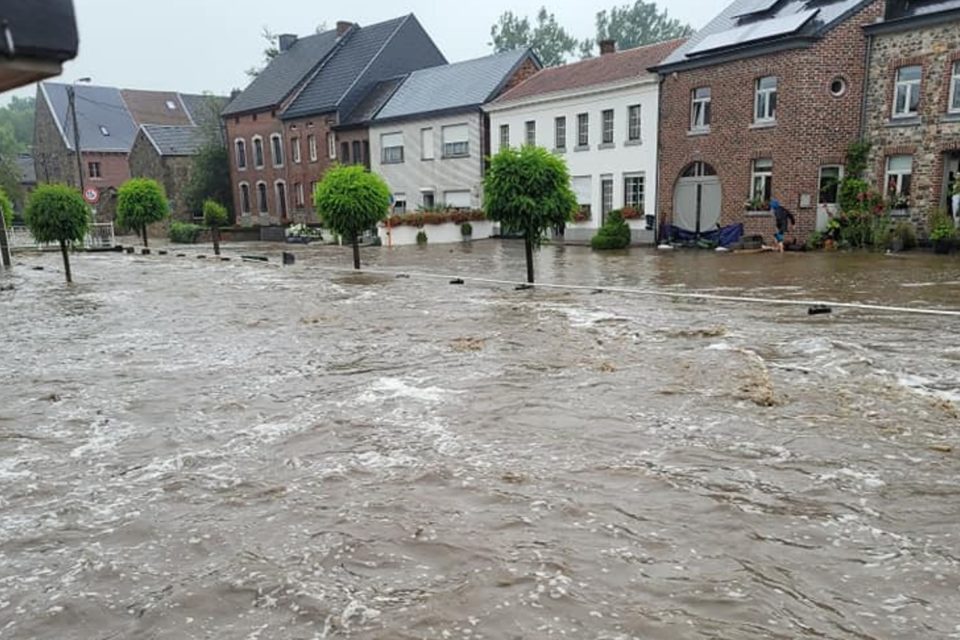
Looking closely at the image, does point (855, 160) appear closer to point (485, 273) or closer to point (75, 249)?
point (485, 273)

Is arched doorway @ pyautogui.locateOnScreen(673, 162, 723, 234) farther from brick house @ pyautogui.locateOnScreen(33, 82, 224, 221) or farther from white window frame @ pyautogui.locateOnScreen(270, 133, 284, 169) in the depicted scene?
brick house @ pyautogui.locateOnScreen(33, 82, 224, 221)

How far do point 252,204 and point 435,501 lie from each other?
4230 cm

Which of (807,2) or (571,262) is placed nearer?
(571,262)

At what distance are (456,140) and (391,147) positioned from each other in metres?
4.53

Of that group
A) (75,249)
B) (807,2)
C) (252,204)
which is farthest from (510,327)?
(252,204)

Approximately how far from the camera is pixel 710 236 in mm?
23969

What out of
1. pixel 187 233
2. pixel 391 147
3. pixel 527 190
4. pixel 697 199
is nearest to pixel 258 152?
pixel 187 233

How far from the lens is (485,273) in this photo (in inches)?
744

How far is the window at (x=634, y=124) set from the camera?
26297 mm

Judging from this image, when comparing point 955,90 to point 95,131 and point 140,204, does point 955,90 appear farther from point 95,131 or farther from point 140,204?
point 95,131

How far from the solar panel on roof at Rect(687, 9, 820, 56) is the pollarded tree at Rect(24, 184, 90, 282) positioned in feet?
64.1

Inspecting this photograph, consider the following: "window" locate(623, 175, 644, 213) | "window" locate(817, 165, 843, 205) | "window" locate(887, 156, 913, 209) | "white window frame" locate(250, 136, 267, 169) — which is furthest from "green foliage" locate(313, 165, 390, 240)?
"white window frame" locate(250, 136, 267, 169)

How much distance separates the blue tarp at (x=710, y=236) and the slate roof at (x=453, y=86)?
11.8 metres

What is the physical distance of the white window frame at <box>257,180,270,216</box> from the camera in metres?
42.6
